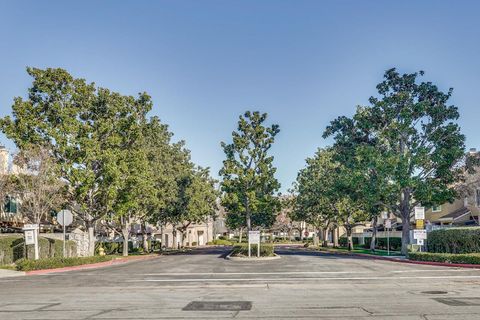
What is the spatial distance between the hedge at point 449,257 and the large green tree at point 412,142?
720 cm

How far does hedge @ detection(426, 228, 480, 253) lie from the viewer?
3172cm

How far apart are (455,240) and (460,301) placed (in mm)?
21501

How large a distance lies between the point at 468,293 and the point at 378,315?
549cm

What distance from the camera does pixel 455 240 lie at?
33031mm

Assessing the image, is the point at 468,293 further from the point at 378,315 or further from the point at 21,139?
the point at 21,139

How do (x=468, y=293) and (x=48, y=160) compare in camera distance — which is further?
(x=48, y=160)

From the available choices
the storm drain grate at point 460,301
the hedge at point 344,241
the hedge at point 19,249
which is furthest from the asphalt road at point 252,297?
the hedge at point 344,241

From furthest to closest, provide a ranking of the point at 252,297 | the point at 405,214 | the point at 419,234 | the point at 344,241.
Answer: the point at 344,241, the point at 405,214, the point at 419,234, the point at 252,297

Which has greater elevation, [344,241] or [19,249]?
[19,249]

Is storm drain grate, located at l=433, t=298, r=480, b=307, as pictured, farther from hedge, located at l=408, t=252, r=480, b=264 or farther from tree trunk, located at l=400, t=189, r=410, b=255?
tree trunk, located at l=400, t=189, r=410, b=255

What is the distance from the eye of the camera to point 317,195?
64250mm

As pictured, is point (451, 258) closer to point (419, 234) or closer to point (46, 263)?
point (419, 234)

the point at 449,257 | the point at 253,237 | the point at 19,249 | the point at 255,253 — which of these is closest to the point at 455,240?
the point at 449,257

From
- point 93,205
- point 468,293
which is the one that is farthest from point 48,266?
point 468,293
